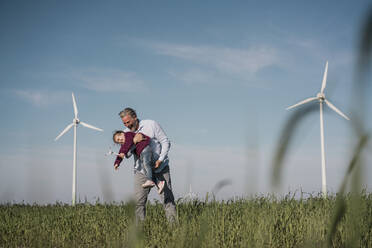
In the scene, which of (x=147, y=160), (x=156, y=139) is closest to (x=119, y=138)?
(x=156, y=139)

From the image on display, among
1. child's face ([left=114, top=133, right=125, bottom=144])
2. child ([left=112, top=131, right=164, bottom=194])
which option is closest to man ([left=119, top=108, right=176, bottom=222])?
child ([left=112, top=131, right=164, bottom=194])

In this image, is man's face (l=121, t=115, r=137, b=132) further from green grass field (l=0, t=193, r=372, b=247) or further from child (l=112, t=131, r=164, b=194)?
green grass field (l=0, t=193, r=372, b=247)

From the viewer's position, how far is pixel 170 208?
793cm

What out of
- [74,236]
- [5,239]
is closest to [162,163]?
[74,236]

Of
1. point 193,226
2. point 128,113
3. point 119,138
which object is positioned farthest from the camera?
point 119,138

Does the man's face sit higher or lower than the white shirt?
higher

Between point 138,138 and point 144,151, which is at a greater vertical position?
point 138,138

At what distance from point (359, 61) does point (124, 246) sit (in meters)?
2.47

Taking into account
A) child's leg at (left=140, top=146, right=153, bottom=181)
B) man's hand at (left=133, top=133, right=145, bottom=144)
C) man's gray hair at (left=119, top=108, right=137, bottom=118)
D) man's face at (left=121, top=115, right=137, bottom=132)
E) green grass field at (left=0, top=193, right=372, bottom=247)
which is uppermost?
man's gray hair at (left=119, top=108, right=137, bottom=118)

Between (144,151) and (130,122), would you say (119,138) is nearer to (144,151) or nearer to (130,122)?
(130,122)

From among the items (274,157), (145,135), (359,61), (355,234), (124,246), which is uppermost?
(145,135)

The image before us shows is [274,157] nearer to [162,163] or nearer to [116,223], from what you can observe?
[162,163]

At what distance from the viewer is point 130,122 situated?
802cm

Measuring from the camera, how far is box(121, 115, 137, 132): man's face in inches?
314
